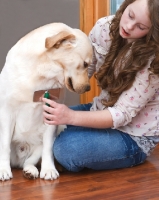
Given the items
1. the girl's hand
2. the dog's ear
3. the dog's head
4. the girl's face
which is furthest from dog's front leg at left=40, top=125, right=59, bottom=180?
the girl's face

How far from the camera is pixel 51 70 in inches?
68.9

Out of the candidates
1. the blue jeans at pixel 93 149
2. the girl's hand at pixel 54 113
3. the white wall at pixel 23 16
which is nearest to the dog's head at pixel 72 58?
the girl's hand at pixel 54 113

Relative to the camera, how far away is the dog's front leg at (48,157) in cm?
174

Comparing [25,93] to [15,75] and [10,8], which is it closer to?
[15,75]

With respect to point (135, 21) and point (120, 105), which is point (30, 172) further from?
point (135, 21)

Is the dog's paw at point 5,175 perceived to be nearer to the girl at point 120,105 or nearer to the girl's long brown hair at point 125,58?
the girl at point 120,105

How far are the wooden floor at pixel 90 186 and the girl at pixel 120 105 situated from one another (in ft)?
0.23

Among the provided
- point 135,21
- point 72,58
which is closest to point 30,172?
point 72,58

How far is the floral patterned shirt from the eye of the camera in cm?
180

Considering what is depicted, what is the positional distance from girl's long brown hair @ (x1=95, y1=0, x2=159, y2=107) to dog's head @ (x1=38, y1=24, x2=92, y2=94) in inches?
5.1

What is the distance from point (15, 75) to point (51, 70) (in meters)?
0.16

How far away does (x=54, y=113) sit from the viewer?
1.71 metres

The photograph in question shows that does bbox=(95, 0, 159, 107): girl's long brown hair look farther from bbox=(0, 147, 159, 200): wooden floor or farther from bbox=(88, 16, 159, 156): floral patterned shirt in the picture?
bbox=(0, 147, 159, 200): wooden floor

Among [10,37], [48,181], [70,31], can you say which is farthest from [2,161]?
[10,37]
